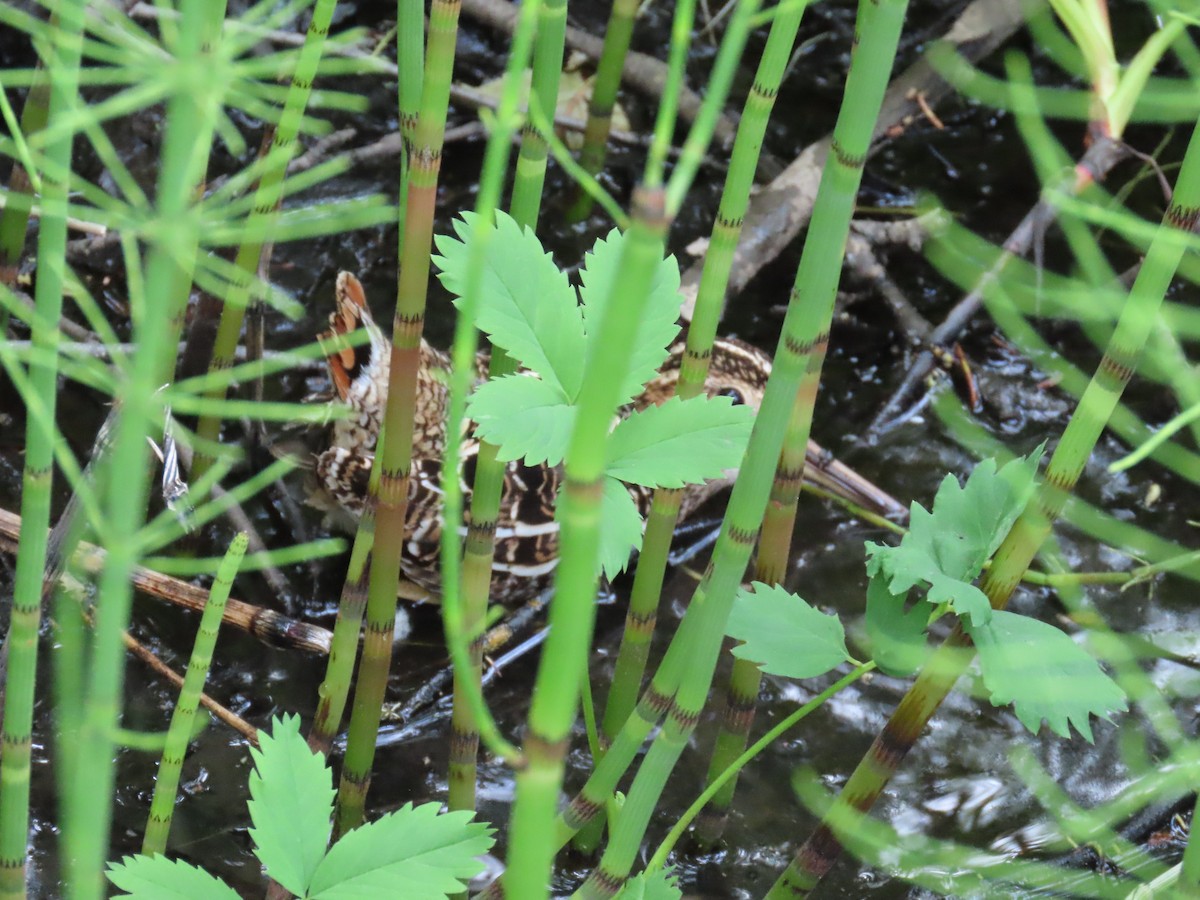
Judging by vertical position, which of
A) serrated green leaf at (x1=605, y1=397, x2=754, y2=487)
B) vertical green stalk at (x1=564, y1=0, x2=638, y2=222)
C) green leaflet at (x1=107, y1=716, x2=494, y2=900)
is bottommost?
green leaflet at (x1=107, y1=716, x2=494, y2=900)

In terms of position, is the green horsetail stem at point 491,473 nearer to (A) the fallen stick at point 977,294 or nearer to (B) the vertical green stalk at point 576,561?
(B) the vertical green stalk at point 576,561

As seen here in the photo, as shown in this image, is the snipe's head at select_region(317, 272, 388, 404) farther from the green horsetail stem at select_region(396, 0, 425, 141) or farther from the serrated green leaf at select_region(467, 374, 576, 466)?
the serrated green leaf at select_region(467, 374, 576, 466)

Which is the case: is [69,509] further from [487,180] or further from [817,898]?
[817,898]

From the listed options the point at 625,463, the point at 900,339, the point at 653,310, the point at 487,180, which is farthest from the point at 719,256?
the point at 900,339

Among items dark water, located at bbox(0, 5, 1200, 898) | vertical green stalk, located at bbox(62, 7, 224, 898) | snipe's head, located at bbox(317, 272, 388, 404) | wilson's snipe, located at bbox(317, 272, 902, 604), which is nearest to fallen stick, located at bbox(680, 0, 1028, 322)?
dark water, located at bbox(0, 5, 1200, 898)

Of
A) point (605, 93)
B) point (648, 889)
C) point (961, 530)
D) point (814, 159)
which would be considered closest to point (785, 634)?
point (961, 530)

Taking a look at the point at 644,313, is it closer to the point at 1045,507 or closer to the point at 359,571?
the point at 1045,507

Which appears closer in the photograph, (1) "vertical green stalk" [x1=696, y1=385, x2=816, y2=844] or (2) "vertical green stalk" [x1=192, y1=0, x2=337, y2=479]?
(2) "vertical green stalk" [x1=192, y1=0, x2=337, y2=479]
